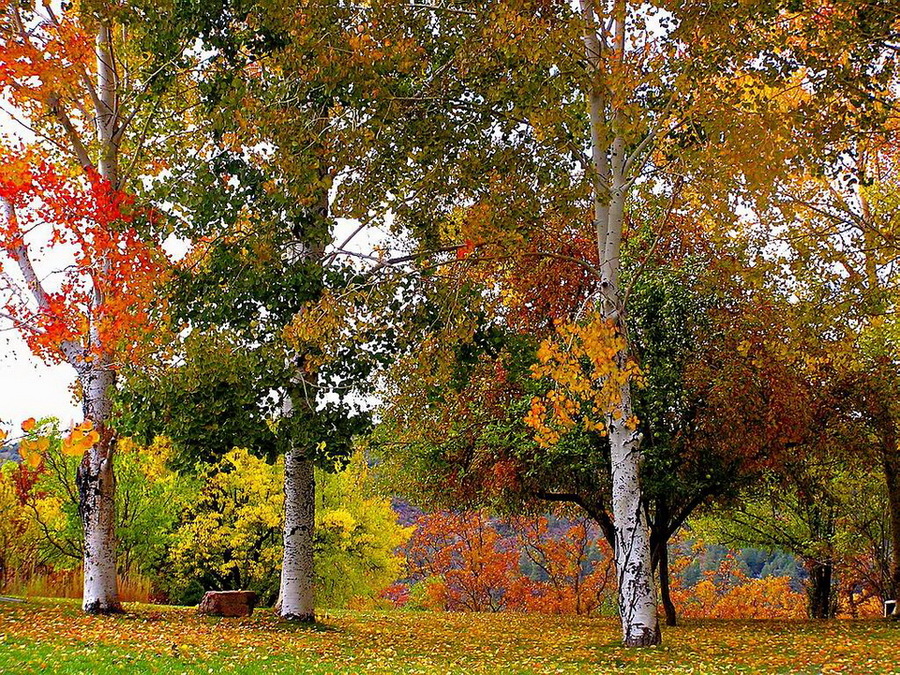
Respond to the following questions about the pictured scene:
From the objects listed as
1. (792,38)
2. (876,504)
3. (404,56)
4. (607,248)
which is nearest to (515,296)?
(607,248)

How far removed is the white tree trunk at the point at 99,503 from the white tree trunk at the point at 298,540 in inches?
128

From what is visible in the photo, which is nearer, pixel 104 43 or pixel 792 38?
pixel 792 38

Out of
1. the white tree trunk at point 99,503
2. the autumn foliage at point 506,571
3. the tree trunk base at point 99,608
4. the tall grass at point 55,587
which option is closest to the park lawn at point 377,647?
the tree trunk base at point 99,608

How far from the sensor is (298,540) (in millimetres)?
12938

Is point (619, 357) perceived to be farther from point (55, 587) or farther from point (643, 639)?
point (55, 587)

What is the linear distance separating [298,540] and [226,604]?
2889 mm

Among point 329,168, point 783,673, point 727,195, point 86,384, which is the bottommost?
point 783,673

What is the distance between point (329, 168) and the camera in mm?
12625

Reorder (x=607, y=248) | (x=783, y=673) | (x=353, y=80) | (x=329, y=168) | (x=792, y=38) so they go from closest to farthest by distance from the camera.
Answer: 1. (x=783, y=673)
2. (x=792, y=38)
3. (x=353, y=80)
4. (x=607, y=248)
5. (x=329, y=168)

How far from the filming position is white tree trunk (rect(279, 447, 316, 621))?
12945mm

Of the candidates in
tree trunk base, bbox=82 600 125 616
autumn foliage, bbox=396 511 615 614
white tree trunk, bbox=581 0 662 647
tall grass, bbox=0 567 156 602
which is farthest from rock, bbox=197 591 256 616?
autumn foliage, bbox=396 511 615 614

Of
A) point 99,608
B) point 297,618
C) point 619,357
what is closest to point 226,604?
point 99,608

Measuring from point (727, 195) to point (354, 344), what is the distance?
627cm

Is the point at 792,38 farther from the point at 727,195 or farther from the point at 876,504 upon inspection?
the point at 876,504
